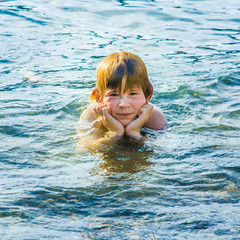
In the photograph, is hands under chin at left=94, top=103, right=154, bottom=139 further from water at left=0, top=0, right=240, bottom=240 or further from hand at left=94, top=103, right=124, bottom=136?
water at left=0, top=0, right=240, bottom=240

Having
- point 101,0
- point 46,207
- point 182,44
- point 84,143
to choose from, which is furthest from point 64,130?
point 101,0

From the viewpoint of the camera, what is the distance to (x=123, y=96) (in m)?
4.55

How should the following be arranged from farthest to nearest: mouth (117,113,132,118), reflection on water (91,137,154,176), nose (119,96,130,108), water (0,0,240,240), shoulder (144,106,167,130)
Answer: shoulder (144,106,167,130) → mouth (117,113,132,118) → nose (119,96,130,108) → reflection on water (91,137,154,176) → water (0,0,240,240)

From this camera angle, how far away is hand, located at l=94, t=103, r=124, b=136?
15.1ft

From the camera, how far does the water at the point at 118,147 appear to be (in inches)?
112

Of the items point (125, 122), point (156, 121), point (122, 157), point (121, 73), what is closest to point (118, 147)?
point (122, 157)

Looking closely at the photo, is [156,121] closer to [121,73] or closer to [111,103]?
[111,103]

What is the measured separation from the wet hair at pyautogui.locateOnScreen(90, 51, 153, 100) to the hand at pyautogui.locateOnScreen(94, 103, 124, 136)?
188 millimetres

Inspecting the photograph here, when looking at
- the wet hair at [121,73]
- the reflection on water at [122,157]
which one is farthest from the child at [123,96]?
the reflection on water at [122,157]

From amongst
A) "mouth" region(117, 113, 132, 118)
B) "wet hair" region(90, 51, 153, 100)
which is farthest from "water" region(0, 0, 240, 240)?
"wet hair" region(90, 51, 153, 100)

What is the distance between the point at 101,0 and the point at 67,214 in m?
12.5

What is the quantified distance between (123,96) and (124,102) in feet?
0.22

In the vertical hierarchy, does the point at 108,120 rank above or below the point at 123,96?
below

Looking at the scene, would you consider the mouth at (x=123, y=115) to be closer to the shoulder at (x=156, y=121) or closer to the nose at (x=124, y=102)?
the nose at (x=124, y=102)
